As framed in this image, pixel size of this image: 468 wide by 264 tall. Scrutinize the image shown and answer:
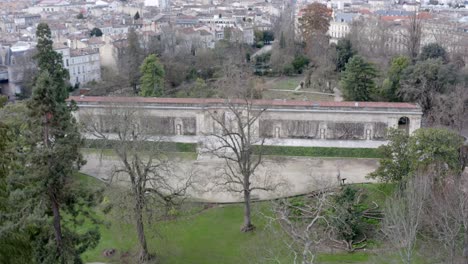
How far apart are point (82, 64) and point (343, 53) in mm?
24356

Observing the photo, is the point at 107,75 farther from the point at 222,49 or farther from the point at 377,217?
the point at 377,217

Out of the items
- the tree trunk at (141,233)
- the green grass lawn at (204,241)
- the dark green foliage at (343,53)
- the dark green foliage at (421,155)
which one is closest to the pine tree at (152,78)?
the dark green foliage at (343,53)

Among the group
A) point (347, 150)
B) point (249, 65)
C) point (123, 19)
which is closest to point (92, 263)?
point (347, 150)

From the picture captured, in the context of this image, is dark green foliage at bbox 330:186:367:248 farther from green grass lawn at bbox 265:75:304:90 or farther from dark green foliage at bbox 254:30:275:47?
dark green foliage at bbox 254:30:275:47

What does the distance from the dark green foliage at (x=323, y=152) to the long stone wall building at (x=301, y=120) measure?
59 centimetres

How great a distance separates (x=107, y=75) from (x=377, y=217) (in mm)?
33103

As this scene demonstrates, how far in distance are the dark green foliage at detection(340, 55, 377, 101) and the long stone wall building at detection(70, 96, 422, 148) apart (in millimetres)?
4868

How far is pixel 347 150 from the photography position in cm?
2991

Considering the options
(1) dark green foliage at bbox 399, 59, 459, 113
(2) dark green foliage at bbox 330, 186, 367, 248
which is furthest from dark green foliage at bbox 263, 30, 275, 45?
(2) dark green foliage at bbox 330, 186, 367, 248

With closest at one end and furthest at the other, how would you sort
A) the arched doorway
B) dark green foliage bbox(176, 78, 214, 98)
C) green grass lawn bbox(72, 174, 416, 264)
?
1. green grass lawn bbox(72, 174, 416, 264)
2. the arched doorway
3. dark green foliage bbox(176, 78, 214, 98)

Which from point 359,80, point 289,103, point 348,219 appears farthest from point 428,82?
point 348,219

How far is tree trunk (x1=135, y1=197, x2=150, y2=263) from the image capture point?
1739 cm

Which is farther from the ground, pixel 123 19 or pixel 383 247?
pixel 123 19

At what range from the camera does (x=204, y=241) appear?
20.0 meters
